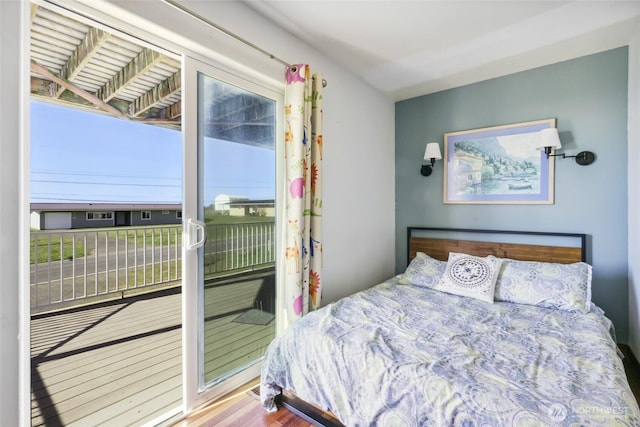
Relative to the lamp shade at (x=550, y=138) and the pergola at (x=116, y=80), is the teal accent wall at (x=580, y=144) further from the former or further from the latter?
the pergola at (x=116, y=80)

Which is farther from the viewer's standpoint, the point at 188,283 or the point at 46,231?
the point at 46,231

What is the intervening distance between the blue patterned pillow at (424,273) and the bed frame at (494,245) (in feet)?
1.24

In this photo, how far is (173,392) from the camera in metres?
1.89

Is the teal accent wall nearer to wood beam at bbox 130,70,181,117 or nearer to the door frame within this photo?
the door frame

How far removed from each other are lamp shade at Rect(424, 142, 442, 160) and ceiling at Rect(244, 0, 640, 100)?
2.12 feet

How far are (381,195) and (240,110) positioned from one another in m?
1.79

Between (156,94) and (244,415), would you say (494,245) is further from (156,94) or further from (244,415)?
(156,94)

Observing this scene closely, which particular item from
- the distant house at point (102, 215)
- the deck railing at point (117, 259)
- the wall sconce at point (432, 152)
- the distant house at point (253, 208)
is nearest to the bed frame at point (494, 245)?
the wall sconce at point (432, 152)

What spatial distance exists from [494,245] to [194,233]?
8.53 ft

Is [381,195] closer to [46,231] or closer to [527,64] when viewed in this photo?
[527,64]

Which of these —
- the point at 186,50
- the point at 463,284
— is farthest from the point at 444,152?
the point at 186,50

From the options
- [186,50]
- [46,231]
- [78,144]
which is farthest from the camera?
[46,231]

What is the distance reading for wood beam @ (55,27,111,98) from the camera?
1754 mm

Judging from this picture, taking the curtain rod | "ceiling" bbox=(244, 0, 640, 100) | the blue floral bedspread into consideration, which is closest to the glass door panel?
the curtain rod
